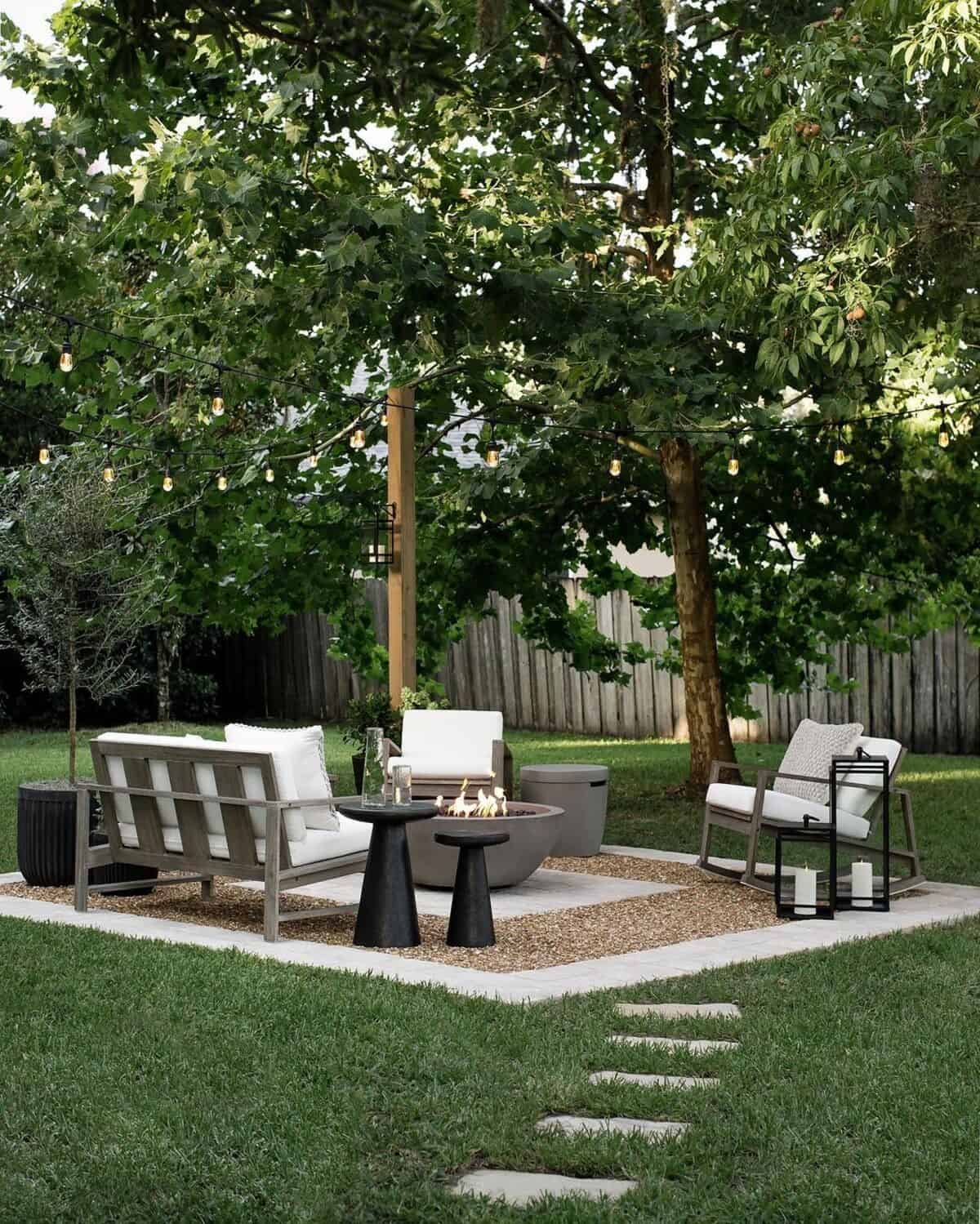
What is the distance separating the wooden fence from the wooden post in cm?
252

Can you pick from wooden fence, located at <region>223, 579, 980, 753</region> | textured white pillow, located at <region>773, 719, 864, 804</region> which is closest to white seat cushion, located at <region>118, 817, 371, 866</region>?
textured white pillow, located at <region>773, 719, 864, 804</region>

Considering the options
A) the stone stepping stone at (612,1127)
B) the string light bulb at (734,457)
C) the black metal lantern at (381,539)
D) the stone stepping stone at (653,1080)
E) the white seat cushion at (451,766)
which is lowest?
the stone stepping stone at (612,1127)

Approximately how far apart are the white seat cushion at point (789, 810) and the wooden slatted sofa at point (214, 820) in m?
2.13

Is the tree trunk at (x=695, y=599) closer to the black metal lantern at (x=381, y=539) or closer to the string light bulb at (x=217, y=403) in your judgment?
the black metal lantern at (x=381, y=539)

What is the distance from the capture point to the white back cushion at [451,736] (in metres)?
9.94

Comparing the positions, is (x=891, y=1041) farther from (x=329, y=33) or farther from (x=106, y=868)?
(x=106, y=868)

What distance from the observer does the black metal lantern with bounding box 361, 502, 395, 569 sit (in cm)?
1155

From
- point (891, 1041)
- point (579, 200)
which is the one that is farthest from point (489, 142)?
point (891, 1041)

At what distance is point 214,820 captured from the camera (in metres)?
7.21

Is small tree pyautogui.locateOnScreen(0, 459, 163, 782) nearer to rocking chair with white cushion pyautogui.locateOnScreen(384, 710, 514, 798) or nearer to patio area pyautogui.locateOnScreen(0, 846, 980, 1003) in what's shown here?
patio area pyautogui.locateOnScreen(0, 846, 980, 1003)

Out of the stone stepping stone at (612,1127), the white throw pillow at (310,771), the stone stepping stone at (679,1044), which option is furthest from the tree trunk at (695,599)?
the stone stepping stone at (612,1127)

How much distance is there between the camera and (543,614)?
1318 centimetres

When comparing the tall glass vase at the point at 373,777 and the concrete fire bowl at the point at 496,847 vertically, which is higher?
the tall glass vase at the point at 373,777

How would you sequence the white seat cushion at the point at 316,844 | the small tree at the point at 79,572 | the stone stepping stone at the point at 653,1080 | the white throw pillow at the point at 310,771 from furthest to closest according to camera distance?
the small tree at the point at 79,572 < the white throw pillow at the point at 310,771 < the white seat cushion at the point at 316,844 < the stone stepping stone at the point at 653,1080
